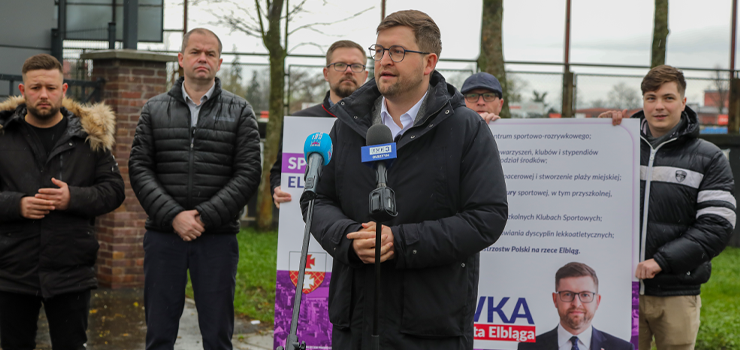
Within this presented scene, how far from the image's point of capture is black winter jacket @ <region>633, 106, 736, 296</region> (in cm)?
403

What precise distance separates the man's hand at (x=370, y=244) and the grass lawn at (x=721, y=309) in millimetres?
4821

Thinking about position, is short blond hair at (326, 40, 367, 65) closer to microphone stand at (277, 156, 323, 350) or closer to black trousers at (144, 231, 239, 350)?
black trousers at (144, 231, 239, 350)

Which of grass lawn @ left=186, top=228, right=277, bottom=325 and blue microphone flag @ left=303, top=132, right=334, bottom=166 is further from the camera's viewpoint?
grass lawn @ left=186, top=228, right=277, bottom=325

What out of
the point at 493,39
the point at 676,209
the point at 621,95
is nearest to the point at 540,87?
the point at 621,95

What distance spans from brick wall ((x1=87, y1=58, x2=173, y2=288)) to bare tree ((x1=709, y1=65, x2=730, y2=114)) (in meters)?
12.0

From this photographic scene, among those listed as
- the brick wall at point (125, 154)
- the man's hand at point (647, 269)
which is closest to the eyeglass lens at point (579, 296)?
the man's hand at point (647, 269)

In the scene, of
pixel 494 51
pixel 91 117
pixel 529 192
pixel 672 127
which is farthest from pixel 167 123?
pixel 494 51

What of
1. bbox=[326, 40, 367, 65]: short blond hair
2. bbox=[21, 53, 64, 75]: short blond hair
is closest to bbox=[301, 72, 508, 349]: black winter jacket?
bbox=[326, 40, 367, 65]: short blond hair

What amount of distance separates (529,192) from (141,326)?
4.17 meters

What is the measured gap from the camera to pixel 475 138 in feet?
9.93

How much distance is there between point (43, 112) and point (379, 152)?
2.90 metres

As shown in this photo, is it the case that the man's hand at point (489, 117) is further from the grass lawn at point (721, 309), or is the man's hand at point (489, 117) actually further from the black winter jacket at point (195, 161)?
the grass lawn at point (721, 309)

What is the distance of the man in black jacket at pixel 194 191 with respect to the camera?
453 centimetres

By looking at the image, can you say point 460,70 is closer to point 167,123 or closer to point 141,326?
point 141,326
